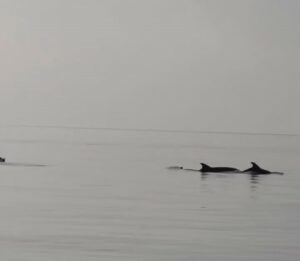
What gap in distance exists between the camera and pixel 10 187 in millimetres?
52844

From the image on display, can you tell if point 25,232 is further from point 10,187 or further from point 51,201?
point 10,187

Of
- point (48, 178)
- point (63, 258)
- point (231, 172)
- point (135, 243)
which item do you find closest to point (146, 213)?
point (135, 243)

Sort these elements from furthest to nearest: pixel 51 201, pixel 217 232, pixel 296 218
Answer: pixel 51 201, pixel 296 218, pixel 217 232

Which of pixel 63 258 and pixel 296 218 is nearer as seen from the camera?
Answer: pixel 63 258

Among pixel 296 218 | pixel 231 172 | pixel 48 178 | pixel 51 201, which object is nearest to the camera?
pixel 296 218

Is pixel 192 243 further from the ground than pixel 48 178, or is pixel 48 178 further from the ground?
pixel 48 178

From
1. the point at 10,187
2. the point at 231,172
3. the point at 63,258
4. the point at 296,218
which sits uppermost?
the point at 231,172

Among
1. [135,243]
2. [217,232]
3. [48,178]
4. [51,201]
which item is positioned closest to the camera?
[135,243]

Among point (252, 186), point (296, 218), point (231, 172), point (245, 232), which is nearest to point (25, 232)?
point (245, 232)

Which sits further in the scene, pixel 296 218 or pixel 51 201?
pixel 51 201

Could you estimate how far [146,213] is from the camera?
40844mm

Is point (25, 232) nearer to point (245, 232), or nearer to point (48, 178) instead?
point (245, 232)

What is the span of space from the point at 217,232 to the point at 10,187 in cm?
1965

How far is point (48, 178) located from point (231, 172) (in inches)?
523
